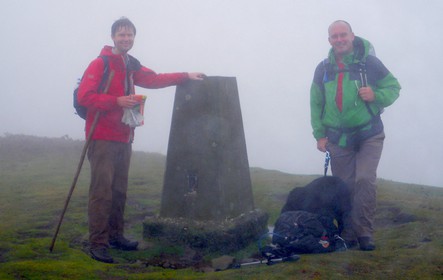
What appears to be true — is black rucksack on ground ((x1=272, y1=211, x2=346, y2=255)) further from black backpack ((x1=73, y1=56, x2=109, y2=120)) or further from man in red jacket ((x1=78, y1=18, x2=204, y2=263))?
black backpack ((x1=73, y1=56, x2=109, y2=120))

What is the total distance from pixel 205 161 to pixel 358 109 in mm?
2120

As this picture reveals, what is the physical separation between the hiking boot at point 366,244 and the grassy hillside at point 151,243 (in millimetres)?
113

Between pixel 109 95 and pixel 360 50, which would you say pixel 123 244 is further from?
pixel 360 50

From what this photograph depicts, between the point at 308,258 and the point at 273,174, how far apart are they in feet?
21.9

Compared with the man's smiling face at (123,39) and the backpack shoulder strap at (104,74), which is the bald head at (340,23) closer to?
the man's smiling face at (123,39)

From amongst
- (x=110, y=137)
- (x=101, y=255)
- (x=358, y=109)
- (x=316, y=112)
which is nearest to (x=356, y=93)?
(x=358, y=109)

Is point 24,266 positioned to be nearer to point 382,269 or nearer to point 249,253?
point 249,253

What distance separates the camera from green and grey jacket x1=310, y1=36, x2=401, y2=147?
700 cm

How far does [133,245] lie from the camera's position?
7.27 meters

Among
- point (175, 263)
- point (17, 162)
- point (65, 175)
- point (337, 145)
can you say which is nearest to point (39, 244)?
point (175, 263)

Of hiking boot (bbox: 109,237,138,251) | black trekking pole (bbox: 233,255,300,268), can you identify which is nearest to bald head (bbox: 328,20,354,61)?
black trekking pole (bbox: 233,255,300,268)

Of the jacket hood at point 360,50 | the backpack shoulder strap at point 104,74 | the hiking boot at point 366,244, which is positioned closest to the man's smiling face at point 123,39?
the backpack shoulder strap at point 104,74

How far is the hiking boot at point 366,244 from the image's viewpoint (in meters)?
6.77

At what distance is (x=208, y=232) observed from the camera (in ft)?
23.8
